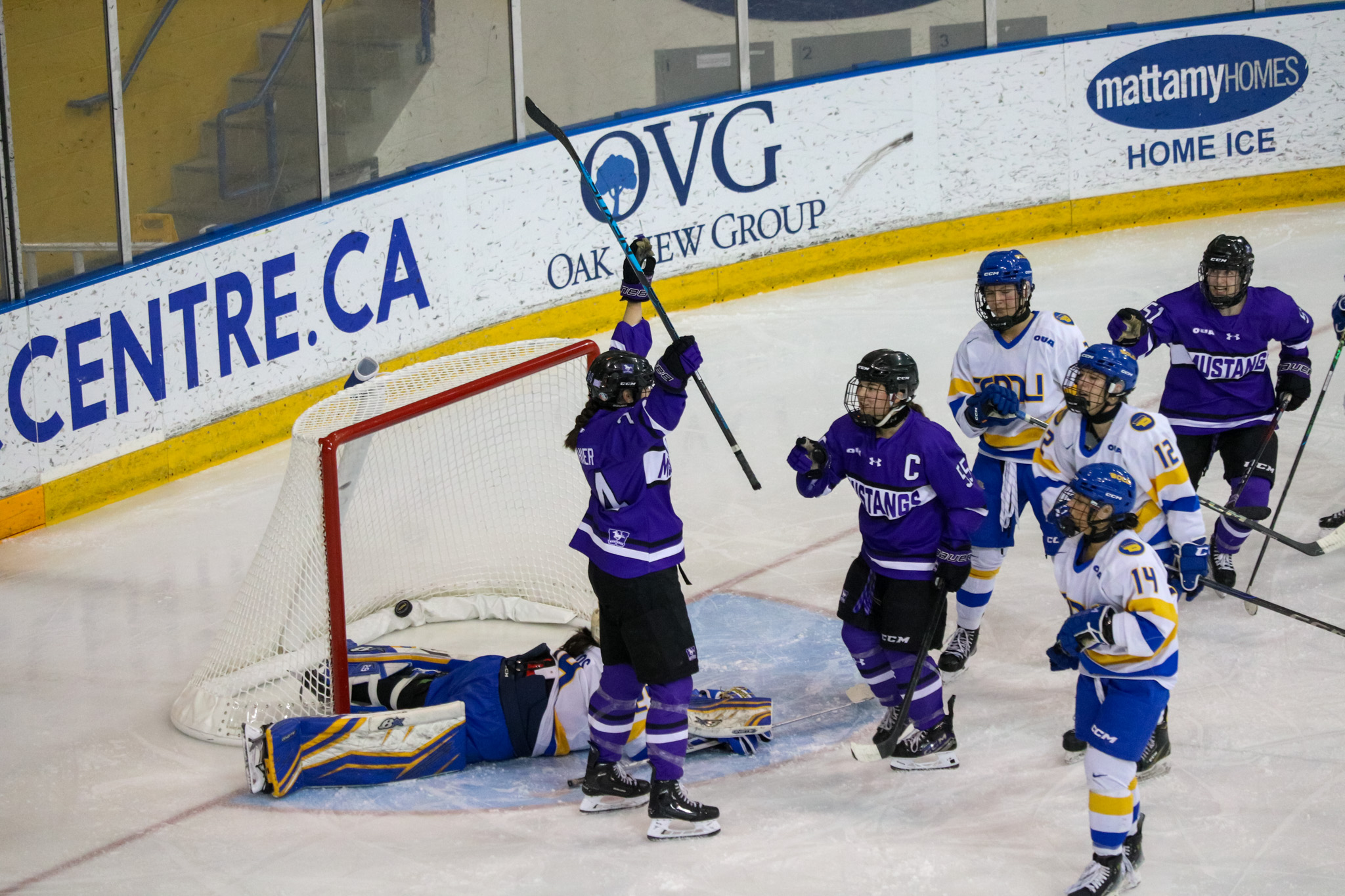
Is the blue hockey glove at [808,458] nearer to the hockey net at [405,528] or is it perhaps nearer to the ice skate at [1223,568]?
the hockey net at [405,528]

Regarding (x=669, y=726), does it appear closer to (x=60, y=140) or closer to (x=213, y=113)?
(x=60, y=140)

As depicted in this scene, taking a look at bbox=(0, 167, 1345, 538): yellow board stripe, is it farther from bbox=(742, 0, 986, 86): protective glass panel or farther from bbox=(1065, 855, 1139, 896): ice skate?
bbox=(1065, 855, 1139, 896): ice skate

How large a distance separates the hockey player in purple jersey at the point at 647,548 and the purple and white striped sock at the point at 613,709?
0.06m

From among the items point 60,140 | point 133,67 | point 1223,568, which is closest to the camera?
point 1223,568

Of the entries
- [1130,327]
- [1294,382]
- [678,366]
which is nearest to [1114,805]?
[678,366]

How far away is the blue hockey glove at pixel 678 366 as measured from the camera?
3604mm

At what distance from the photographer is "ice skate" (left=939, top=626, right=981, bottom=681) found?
4652 millimetres

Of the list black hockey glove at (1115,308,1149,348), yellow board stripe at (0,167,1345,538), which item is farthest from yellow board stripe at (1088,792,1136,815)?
yellow board stripe at (0,167,1345,538)

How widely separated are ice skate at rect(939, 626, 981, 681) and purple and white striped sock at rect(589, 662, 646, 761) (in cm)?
117

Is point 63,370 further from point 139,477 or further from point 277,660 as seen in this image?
point 277,660

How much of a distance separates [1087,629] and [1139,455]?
888mm

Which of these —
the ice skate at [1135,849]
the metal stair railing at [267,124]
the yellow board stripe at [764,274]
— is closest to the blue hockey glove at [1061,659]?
the ice skate at [1135,849]

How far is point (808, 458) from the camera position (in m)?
4.00

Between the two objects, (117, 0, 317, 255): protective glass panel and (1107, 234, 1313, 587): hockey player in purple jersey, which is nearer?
(1107, 234, 1313, 587): hockey player in purple jersey
